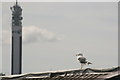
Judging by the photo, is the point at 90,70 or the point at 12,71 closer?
the point at 90,70

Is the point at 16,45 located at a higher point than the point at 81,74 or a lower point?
higher

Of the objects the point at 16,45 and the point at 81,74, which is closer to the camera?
the point at 81,74

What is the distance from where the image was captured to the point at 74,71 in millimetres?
32062

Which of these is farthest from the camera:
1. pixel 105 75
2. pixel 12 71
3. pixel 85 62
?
pixel 12 71

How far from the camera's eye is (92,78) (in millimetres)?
29594

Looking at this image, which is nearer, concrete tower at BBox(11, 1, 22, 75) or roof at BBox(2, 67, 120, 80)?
roof at BBox(2, 67, 120, 80)

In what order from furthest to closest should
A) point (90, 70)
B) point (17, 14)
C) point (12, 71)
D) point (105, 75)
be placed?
1. point (17, 14)
2. point (12, 71)
3. point (90, 70)
4. point (105, 75)

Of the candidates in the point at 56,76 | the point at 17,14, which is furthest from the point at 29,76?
the point at 17,14

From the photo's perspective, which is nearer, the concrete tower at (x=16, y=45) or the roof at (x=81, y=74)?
the roof at (x=81, y=74)

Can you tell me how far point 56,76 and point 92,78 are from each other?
472cm

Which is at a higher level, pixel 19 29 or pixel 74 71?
pixel 19 29

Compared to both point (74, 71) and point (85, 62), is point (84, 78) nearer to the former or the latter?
point (74, 71)

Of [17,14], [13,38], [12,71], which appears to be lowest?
[12,71]

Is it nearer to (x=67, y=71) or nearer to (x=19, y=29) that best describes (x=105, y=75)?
(x=67, y=71)
